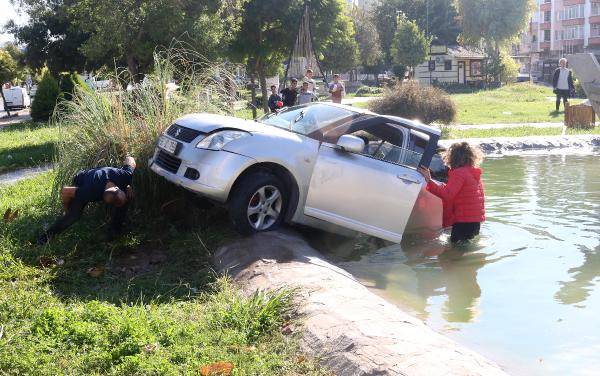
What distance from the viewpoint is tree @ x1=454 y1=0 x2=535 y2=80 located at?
63344 mm

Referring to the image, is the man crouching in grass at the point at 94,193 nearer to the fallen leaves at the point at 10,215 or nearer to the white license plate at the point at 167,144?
the white license plate at the point at 167,144

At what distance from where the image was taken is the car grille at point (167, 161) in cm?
729

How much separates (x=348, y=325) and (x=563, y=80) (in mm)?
22141

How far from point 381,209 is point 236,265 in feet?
6.63

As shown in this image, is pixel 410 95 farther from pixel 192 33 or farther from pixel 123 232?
pixel 123 232

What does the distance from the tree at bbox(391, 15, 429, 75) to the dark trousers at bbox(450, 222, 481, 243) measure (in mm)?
57253

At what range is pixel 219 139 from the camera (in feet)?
23.7

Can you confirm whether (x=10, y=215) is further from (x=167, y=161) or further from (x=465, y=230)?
(x=465, y=230)

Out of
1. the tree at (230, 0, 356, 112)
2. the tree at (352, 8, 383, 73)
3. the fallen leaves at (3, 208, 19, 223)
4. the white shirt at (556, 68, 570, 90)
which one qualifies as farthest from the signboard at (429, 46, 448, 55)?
the fallen leaves at (3, 208, 19, 223)

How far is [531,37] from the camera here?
112m

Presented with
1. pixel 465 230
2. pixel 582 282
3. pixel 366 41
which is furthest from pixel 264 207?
pixel 366 41

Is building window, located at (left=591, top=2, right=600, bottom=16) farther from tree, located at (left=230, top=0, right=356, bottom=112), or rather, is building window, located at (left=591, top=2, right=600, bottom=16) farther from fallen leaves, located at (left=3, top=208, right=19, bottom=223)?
fallen leaves, located at (left=3, top=208, right=19, bottom=223)

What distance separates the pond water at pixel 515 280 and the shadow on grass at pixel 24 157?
25.4 feet

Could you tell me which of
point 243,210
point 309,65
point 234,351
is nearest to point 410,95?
point 309,65
